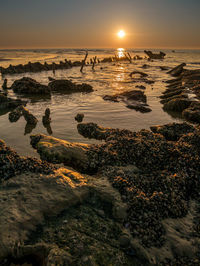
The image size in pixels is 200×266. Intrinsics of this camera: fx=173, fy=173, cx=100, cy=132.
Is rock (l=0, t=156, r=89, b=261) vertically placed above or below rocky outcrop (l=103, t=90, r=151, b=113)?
below

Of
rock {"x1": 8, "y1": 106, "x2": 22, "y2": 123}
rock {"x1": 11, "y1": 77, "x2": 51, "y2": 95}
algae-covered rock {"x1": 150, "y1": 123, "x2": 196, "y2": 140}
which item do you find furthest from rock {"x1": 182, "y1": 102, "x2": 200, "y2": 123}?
rock {"x1": 11, "y1": 77, "x2": 51, "y2": 95}

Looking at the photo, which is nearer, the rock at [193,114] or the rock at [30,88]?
the rock at [193,114]

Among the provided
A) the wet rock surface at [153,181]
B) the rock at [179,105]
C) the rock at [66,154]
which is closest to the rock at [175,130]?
the wet rock surface at [153,181]

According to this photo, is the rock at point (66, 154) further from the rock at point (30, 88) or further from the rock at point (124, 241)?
the rock at point (30, 88)

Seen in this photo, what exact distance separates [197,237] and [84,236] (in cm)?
251

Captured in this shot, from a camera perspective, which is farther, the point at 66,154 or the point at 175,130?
the point at 175,130

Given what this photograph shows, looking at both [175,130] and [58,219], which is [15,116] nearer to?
[58,219]

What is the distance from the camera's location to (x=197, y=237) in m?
3.85

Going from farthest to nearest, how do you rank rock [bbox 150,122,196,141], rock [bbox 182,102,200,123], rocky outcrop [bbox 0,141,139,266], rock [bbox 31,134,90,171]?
rock [bbox 182,102,200,123] → rock [bbox 150,122,196,141] → rock [bbox 31,134,90,171] → rocky outcrop [bbox 0,141,139,266]

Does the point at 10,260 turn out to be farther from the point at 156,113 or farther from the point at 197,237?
the point at 156,113

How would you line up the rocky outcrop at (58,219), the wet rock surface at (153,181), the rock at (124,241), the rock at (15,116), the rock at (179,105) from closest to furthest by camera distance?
the rocky outcrop at (58,219)
the rock at (124,241)
the wet rock surface at (153,181)
the rock at (15,116)
the rock at (179,105)

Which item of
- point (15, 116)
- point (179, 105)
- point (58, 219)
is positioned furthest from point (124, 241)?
point (179, 105)

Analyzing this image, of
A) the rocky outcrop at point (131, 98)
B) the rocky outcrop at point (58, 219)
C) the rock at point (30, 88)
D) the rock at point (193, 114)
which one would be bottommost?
the rocky outcrop at point (58, 219)

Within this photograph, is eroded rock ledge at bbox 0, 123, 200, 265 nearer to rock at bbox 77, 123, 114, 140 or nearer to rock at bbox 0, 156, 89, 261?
rock at bbox 0, 156, 89, 261
